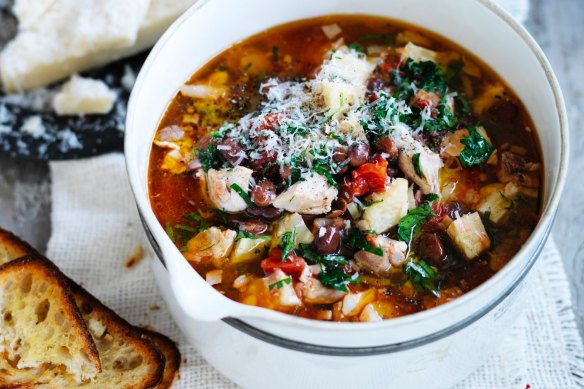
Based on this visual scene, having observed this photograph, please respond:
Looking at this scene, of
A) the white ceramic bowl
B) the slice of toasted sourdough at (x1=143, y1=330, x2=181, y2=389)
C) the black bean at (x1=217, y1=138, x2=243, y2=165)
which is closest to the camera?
the white ceramic bowl

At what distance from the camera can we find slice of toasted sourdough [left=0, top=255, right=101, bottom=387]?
2.96m

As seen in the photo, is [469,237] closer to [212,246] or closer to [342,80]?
[342,80]

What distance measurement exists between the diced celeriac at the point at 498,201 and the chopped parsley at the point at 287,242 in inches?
27.8

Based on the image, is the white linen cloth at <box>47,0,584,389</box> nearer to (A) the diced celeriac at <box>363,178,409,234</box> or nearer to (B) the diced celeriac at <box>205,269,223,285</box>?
(B) the diced celeriac at <box>205,269,223,285</box>

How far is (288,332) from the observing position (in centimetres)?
231

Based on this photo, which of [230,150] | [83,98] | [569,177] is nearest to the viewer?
[230,150]

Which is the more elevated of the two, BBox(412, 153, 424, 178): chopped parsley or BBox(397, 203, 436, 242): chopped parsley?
BBox(412, 153, 424, 178): chopped parsley

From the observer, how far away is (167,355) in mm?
3164

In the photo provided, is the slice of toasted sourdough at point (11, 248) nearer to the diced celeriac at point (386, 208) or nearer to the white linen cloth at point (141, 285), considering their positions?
the white linen cloth at point (141, 285)

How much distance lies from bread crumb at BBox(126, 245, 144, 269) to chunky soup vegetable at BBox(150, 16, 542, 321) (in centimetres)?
69

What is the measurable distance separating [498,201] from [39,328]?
1850 mm

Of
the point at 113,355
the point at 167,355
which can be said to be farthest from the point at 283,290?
the point at 113,355

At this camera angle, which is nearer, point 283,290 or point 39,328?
point 283,290

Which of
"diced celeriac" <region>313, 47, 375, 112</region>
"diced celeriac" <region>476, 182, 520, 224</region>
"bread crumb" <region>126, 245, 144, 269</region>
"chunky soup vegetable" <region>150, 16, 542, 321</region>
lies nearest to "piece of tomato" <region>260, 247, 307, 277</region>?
"chunky soup vegetable" <region>150, 16, 542, 321</region>
